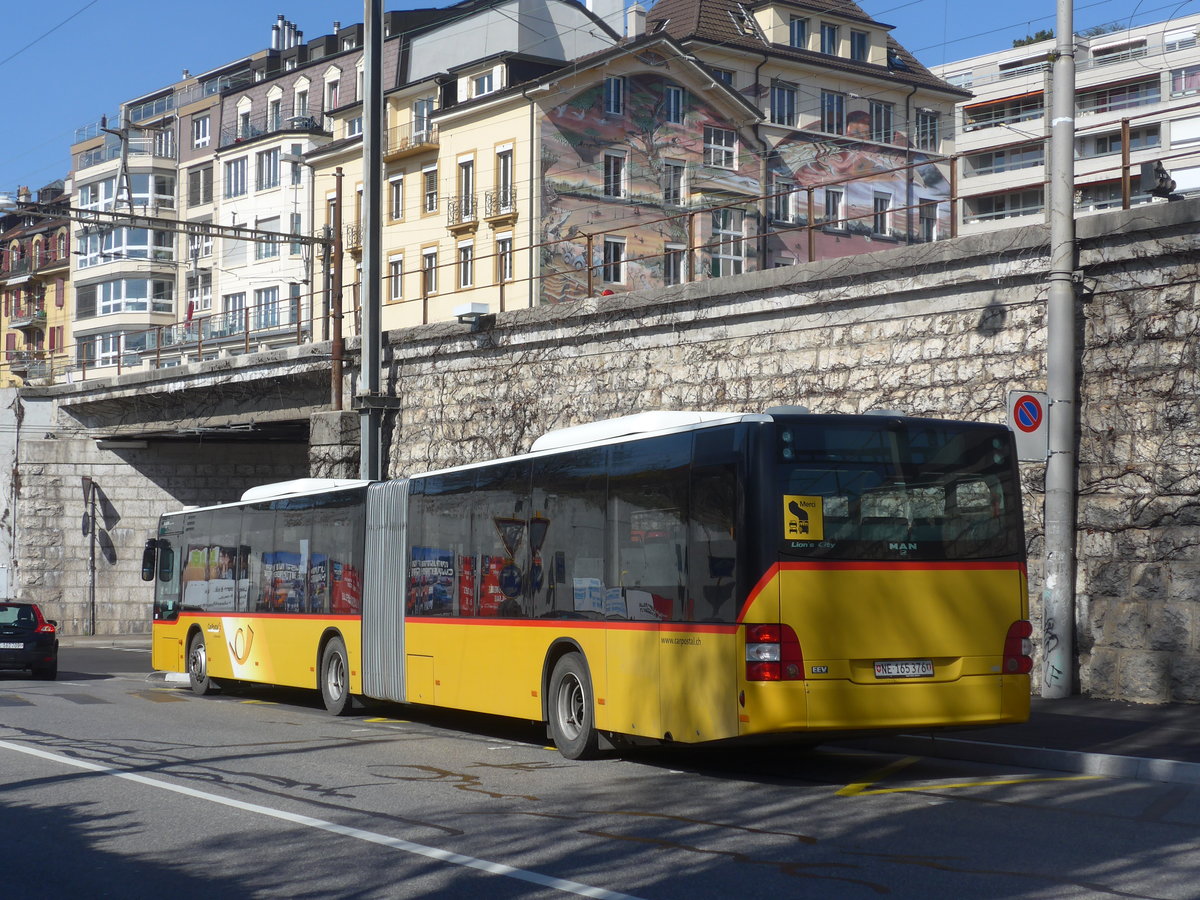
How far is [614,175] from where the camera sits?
174 feet

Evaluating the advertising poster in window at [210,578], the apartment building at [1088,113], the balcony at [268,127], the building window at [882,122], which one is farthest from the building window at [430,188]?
the advertising poster in window at [210,578]

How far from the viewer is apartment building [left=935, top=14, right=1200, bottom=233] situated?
7194 centimetres

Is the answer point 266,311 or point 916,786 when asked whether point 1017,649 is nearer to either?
point 916,786

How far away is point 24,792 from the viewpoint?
10.7m

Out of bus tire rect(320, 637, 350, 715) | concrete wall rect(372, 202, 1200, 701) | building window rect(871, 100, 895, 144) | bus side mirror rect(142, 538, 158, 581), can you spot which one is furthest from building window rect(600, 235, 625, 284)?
bus tire rect(320, 637, 350, 715)

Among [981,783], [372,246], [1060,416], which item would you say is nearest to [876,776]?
[981,783]

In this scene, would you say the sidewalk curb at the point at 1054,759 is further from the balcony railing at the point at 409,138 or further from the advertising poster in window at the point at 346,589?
the balcony railing at the point at 409,138

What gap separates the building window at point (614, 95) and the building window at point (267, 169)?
23896mm

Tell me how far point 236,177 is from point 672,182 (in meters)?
29.2

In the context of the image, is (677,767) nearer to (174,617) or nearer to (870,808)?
(870,808)

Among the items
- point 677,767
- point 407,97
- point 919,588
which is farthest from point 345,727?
point 407,97

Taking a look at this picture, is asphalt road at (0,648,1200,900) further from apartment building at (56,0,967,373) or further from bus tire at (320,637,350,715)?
apartment building at (56,0,967,373)

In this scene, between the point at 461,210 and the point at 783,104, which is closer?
the point at 461,210

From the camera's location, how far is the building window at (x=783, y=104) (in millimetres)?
58969
